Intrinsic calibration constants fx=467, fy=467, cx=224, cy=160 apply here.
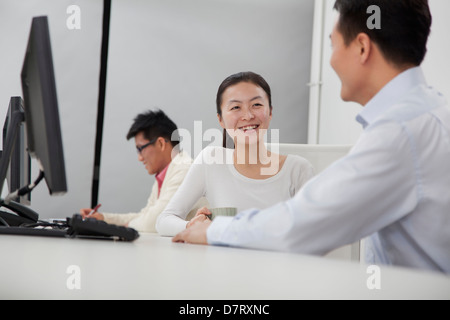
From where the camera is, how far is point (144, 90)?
446 cm

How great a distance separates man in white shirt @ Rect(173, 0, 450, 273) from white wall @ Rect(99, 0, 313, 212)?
3485 mm

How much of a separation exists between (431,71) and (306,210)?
1.98 m

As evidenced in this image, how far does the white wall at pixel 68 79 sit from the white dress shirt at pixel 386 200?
722mm

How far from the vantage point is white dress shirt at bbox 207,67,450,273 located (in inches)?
29.7

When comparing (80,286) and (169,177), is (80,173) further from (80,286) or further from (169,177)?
(80,286)

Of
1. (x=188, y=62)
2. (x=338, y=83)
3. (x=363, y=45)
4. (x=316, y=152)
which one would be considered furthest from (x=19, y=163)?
(x=188, y=62)

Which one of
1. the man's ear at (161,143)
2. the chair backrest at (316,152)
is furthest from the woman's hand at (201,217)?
the man's ear at (161,143)

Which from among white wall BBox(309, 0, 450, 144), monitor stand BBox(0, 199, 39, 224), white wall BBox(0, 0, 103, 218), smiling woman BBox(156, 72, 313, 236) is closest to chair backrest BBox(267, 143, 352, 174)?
smiling woman BBox(156, 72, 313, 236)

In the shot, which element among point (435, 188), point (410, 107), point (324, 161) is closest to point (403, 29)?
point (410, 107)

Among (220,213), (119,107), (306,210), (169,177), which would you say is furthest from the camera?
(119,107)

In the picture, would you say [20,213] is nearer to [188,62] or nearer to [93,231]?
[93,231]

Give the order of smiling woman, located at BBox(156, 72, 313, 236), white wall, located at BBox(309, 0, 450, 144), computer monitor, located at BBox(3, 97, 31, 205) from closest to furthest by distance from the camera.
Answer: computer monitor, located at BBox(3, 97, 31, 205) → smiling woman, located at BBox(156, 72, 313, 236) → white wall, located at BBox(309, 0, 450, 144)

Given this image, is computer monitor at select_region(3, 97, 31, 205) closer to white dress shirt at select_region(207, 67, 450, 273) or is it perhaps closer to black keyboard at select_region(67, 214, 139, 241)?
black keyboard at select_region(67, 214, 139, 241)

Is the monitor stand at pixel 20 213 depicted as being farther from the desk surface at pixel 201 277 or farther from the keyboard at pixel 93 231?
the desk surface at pixel 201 277
